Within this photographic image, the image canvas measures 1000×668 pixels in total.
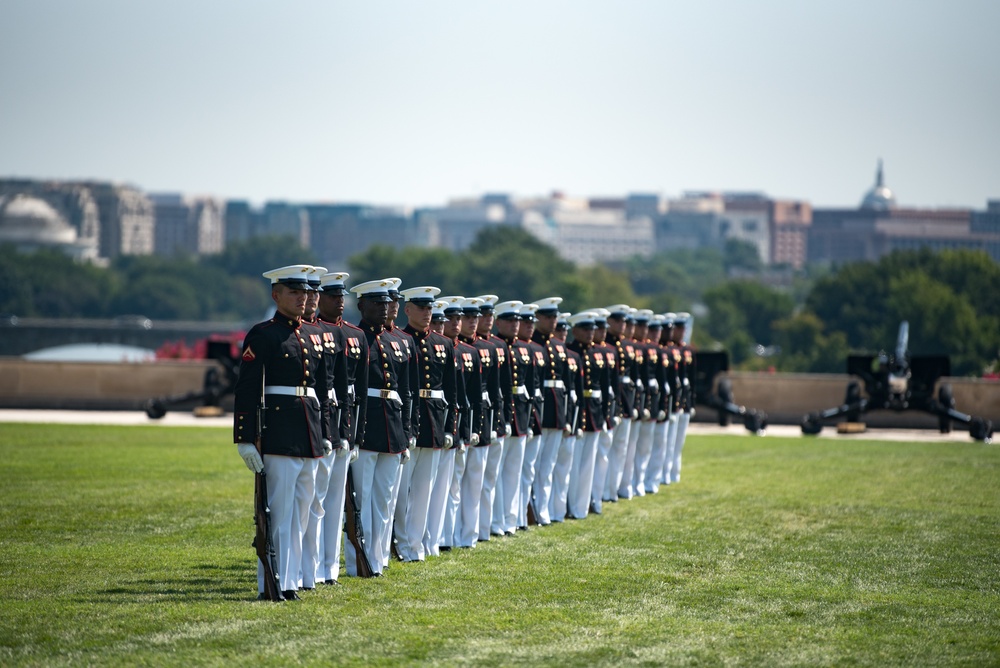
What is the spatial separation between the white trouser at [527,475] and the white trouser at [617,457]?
2.02 m

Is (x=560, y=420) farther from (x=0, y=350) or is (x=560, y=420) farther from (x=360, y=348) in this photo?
(x=0, y=350)

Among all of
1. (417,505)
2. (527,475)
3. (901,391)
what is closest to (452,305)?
(417,505)

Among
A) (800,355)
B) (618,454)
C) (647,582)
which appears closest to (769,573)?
(647,582)

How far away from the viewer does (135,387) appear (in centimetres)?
2722

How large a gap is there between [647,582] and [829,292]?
292 feet

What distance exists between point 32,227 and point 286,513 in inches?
6919

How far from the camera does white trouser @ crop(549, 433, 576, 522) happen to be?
14148mm

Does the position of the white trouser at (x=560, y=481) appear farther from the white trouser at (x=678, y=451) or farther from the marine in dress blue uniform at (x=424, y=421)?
the white trouser at (x=678, y=451)

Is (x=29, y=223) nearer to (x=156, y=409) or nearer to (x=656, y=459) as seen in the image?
(x=156, y=409)

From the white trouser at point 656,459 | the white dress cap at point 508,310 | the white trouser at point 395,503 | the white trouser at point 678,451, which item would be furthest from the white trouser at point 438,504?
the white trouser at point 678,451

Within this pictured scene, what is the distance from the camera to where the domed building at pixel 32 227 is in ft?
577

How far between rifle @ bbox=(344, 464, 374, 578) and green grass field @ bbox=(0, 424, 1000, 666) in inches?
7.4

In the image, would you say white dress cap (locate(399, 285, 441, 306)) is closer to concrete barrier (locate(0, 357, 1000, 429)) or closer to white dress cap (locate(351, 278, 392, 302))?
white dress cap (locate(351, 278, 392, 302))

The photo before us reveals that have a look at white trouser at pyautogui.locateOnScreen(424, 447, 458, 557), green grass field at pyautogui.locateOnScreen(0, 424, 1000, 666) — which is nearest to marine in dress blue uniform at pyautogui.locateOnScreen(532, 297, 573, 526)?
green grass field at pyautogui.locateOnScreen(0, 424, 1000, 666)
